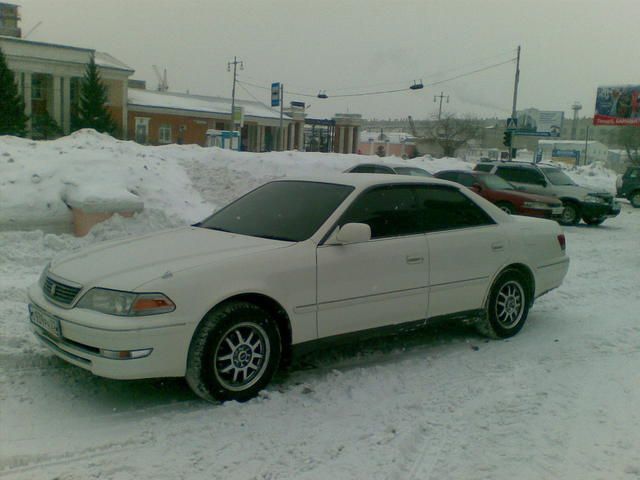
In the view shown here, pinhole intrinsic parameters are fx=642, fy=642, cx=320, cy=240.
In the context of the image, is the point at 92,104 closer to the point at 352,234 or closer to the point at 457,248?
the point at 457,248

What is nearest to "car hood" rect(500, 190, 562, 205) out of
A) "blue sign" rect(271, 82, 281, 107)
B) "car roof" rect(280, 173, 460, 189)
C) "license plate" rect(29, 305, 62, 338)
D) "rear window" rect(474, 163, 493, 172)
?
"rear window" rect(474, 163, 493, 172)

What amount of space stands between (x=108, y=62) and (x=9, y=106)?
11.4 meters

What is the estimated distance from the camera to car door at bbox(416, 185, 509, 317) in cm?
566

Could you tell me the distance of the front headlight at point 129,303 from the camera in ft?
13.5

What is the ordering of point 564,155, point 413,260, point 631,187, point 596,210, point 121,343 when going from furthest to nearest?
point 564,155 → point 631,187 → point 596,210 → point 413,260 → point 121,343

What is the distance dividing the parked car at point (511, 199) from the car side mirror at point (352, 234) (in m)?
13.0

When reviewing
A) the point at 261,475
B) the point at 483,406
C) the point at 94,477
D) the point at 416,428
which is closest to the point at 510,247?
the point at 483,406

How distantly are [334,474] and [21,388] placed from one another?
7.99 feet

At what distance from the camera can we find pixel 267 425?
418 cm

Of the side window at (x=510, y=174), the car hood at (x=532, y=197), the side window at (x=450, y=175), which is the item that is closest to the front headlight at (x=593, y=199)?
the car hood at (x=532, y=197)

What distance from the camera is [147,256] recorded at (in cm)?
468

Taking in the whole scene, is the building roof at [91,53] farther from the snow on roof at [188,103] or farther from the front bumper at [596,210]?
the front bumper at [596,210]

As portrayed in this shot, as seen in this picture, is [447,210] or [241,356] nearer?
[241,356]

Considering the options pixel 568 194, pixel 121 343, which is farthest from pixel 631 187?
pixel 121 343
